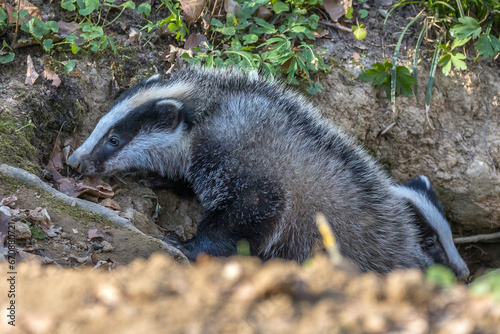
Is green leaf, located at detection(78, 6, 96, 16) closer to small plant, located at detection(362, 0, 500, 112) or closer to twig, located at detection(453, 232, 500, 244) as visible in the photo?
small plant, located at detection(362, 0, 500, 112)

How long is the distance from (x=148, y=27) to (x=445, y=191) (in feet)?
13.0

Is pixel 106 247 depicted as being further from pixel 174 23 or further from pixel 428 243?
pixel 428 243

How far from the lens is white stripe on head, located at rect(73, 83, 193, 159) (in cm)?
444

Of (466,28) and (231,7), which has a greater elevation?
(466,28)

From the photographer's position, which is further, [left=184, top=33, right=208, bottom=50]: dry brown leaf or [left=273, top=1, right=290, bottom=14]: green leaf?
[left=273, top=1, right=290, bottom=14]: green leaf

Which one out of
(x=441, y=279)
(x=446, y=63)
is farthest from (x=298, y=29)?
(x=441, y=279)

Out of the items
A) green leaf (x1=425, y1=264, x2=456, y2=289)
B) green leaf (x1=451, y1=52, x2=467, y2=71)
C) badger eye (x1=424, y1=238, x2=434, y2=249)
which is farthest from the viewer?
green leaf (x1=451, y1=52, x2=467, y2=71)

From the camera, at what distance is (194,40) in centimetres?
546

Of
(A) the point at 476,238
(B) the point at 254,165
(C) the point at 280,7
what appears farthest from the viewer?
(A) the point at 476,238

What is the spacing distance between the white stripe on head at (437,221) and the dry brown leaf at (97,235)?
264 centimetres

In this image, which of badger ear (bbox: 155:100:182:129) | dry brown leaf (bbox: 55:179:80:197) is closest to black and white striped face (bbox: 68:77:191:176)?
badger ear (bbox: 155:100:182:129)

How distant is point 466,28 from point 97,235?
4.42m

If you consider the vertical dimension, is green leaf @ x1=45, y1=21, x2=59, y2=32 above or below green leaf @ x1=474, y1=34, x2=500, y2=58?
below

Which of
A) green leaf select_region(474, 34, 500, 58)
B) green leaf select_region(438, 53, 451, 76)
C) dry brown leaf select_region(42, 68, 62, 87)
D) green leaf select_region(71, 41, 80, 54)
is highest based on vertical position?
green leaf select_region(474, 34, 500, 58)
